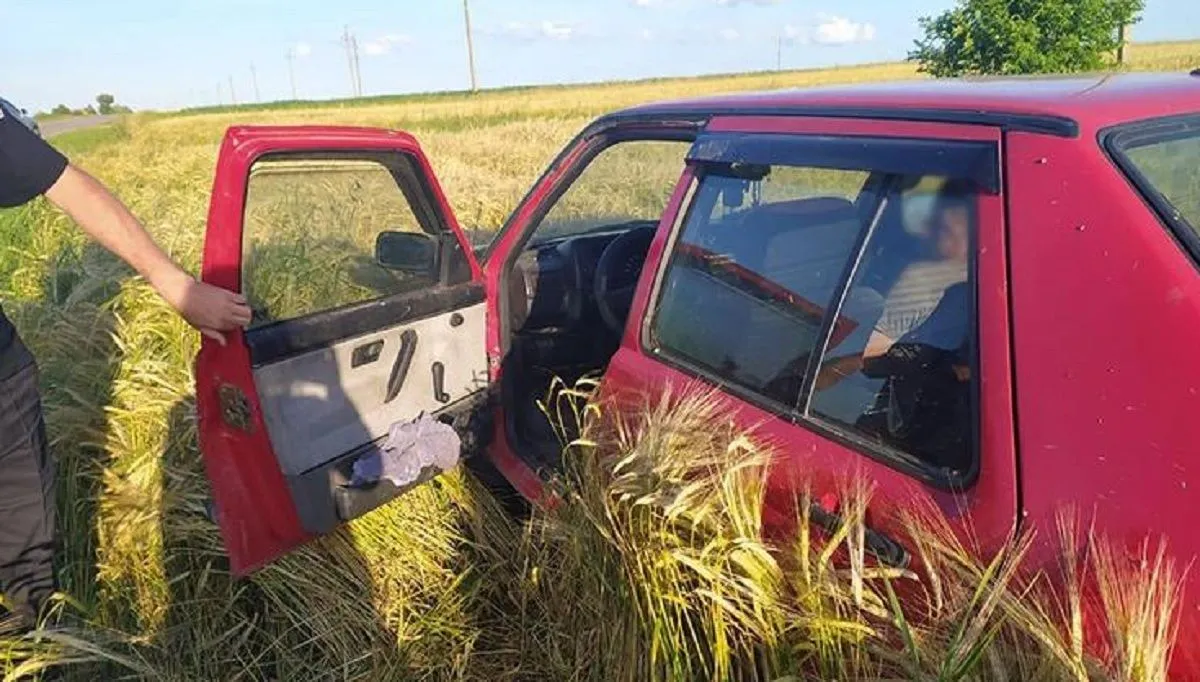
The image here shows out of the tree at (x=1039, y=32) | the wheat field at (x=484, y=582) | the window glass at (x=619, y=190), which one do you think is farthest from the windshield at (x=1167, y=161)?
the tree at (x=1039, y=32)

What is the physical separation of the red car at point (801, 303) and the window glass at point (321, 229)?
0.4 inches

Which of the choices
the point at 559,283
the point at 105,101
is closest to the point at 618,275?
the point at 559,283

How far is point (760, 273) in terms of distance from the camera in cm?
215

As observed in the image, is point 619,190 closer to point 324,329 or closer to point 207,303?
point 324,329

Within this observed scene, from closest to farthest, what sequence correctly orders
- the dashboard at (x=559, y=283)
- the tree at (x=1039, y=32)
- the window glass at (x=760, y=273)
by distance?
the window glass at (x=760, y=273)
the dashboard at (x=559, y=283)
the tree at (x=1039, y=32)

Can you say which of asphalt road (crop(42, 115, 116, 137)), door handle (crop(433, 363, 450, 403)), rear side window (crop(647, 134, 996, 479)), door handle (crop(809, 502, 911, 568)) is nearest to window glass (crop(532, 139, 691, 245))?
rear side window (crop(647, 134, 996, 479))

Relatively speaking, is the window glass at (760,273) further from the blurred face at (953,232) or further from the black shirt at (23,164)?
the black shirt at (23,164)

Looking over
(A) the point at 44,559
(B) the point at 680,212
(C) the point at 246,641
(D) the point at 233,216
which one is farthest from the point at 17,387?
(B) the point at 680,212

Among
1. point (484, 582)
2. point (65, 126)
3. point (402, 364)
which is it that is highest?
point (402, 364)

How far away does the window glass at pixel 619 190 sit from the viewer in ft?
10.1

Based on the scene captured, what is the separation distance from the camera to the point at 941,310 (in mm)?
1662

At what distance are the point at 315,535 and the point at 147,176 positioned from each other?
1373cm

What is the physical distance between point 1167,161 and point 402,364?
205cm

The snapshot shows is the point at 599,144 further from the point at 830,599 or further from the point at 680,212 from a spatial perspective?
the point at 830,599
